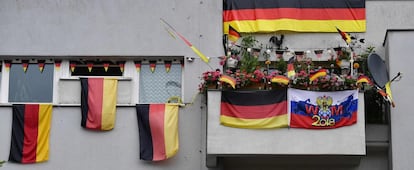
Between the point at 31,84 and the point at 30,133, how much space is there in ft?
4.39

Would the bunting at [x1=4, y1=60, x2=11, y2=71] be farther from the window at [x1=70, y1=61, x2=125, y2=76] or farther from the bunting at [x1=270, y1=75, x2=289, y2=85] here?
the bunting at [x1=270, y1=75, x2=289, y2=85]

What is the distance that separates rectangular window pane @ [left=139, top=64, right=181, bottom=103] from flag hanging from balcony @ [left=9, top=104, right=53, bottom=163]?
2153 mm

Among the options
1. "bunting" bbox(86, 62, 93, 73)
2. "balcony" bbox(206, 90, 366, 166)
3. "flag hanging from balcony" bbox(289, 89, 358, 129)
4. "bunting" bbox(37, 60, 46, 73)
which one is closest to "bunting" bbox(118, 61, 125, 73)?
"bunting" bbox(86, 62, 93, 73)

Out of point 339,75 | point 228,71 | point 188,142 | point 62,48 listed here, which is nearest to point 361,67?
point 339,75

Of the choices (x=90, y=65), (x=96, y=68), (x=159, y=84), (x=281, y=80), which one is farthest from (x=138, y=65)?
(x=281, y=80)

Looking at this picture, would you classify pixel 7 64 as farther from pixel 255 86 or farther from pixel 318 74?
pixel 318 74

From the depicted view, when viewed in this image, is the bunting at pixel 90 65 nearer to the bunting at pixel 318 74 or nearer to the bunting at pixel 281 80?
the bunting at pixel 281 80

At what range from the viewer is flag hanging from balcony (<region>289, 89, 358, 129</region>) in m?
16.1

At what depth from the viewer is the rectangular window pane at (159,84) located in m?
17.8

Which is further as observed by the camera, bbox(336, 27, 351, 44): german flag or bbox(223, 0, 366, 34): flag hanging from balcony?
bbox(223, 0, 366, 34): flag hanging from balcony

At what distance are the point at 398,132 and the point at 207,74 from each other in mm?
4233

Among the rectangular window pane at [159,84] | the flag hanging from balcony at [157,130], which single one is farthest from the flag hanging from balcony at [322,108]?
the rectangular window pane at [159,84]

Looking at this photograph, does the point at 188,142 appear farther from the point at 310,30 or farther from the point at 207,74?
the point at 310,30

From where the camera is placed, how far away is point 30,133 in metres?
17.2
